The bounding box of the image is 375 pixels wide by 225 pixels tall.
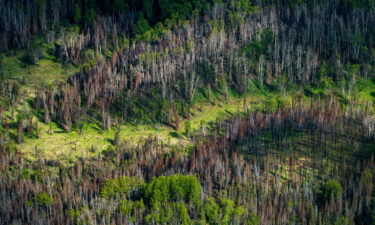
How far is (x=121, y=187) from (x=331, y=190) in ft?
133

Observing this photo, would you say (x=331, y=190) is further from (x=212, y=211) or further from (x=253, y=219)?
(x=212, y=211)

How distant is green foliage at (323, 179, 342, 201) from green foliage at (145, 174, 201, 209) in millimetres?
24505

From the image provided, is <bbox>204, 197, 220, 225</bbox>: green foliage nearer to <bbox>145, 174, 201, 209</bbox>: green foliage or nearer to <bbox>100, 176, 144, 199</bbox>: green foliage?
<bbox>145, 174, 201, 209</bbox>: green foliage

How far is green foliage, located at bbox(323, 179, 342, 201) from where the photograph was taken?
148125 mm

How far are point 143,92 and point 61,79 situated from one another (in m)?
22.6

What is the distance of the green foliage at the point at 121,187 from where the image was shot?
489 feet

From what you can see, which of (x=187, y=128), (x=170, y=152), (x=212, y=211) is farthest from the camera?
(x=187, y=128)

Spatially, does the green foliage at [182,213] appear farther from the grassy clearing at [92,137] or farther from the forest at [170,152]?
the grassy clearing at [92,137]

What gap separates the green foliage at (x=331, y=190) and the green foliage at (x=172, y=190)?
2451cm

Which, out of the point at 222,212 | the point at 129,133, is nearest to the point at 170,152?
the point at 129,133

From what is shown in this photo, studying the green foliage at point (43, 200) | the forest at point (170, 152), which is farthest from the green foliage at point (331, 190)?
the green foliage at point (43, 200)

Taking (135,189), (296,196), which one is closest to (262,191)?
(296,196)

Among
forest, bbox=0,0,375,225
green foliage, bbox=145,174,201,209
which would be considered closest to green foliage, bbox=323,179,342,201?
forest, bbox=0,0,375,225

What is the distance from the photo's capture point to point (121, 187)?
150m
